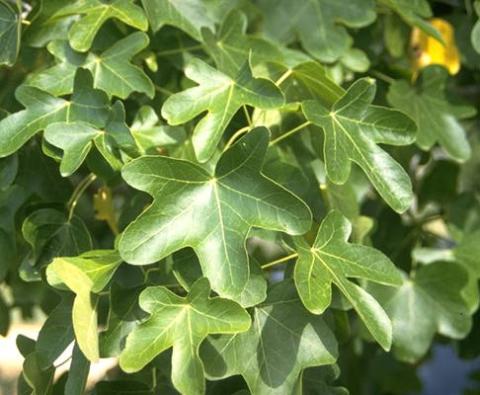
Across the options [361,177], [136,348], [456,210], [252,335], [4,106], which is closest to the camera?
[136,348]

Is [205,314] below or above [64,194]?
above

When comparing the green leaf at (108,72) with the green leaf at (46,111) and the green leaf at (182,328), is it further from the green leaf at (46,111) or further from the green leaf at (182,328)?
the green leaf at (182,328)

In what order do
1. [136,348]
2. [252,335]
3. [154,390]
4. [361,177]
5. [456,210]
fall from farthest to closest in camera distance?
[456,210]
[361,177]
[154,390]
[252,335]
[136,348]

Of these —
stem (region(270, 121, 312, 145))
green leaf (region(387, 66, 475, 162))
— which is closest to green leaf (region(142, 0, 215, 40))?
stem (region(270, 121, 312, 145))

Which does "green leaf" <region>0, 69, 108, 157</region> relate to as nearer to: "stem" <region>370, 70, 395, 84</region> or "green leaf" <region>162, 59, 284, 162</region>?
"green leaf" <region>162, 59, 284, 162</region>

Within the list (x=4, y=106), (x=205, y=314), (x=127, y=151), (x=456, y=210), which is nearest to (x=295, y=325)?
(x=205, y=314)

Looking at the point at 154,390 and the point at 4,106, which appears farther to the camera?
the point at 4,106

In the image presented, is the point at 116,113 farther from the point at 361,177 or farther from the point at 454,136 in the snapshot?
the point at 454,136
